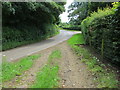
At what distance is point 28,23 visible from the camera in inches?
493

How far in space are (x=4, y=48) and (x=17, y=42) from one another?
165cm

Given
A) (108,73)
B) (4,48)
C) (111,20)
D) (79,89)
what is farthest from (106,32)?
(4,48)

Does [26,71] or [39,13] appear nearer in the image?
[26,71]

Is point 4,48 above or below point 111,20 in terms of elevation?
below

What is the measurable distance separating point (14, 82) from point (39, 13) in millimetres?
10693

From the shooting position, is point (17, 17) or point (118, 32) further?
point (17, 17)

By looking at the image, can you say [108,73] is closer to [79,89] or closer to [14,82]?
[79,89]

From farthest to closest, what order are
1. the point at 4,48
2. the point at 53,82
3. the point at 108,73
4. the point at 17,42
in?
the point at 17,42
the point at 4,48
the point at 108,73
the point at 53,82

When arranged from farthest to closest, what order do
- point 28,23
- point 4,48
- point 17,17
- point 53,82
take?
1. point 28,23
2. point 17,17
3. point 4,48
4. point 53,82

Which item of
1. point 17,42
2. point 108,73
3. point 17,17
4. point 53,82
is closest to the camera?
point 53,82

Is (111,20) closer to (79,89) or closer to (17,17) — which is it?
(79,89)

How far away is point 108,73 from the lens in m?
3.72

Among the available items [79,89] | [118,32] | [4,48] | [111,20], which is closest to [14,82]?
[79,89]

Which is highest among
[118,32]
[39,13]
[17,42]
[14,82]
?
[39,13]
